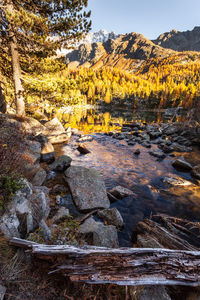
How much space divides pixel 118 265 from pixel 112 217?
343 cm

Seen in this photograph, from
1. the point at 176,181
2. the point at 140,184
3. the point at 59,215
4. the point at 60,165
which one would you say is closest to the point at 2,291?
the point at 59,215

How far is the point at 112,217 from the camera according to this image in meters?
5.55

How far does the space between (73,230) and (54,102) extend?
1062cm

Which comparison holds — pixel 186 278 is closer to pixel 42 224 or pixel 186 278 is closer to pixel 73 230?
pixel 73 230

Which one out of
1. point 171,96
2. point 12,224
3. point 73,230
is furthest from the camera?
point 171,96

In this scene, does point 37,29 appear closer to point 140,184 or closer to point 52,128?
point 52,128

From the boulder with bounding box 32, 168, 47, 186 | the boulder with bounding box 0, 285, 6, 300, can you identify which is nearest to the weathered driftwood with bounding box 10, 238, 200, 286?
the boulder with bounding box 0, 285, 6, 300

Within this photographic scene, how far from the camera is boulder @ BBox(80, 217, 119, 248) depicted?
4043 millimetres

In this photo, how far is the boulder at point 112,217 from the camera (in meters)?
5.42

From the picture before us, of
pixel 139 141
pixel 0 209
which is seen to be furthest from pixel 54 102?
pixel 139 141

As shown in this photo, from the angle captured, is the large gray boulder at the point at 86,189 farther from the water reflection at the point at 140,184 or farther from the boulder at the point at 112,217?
the water reflection at the point at 140,184

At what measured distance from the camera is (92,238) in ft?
13.8

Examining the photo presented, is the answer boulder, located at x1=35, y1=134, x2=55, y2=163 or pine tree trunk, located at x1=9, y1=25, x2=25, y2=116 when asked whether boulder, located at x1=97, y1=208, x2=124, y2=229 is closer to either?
boulder, located at x1=35, y1=134, x2=55, y2=163

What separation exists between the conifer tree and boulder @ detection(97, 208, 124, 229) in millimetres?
11197
